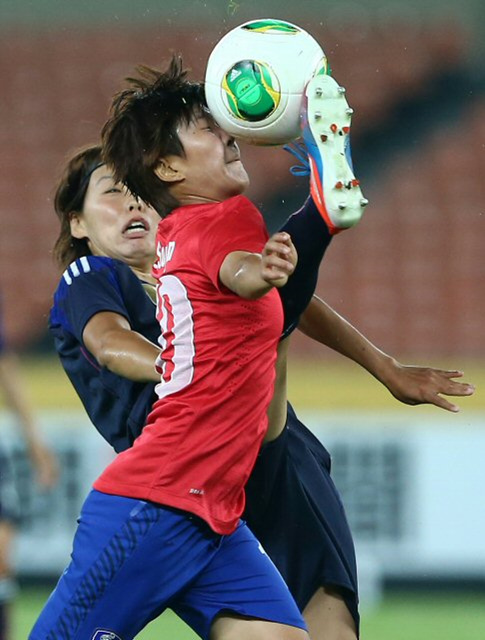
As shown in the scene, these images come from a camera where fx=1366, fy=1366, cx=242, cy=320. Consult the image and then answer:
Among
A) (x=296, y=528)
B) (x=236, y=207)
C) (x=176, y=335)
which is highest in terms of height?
(x=236, y=207)

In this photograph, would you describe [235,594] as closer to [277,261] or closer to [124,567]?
[124,567]

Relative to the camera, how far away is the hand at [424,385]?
11.0 feet

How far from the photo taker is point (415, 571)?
24.6 feet

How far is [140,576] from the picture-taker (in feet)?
9.55

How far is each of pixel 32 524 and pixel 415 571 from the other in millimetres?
2171

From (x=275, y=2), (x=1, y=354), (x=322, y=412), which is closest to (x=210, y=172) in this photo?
(x=1, y=354)

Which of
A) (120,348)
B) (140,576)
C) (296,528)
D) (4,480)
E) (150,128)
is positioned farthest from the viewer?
(4,480)

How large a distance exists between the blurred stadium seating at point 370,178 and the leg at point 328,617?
5.26 meters

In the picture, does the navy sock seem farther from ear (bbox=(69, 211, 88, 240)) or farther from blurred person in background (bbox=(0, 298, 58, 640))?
blurred person in background (bbox=(0, 298, 58, 640))

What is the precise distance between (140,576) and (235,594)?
0.22 meters

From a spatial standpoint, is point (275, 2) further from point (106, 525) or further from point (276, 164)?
point (106, 525)

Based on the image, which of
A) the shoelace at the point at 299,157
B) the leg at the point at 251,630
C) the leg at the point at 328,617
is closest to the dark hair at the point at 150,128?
the shoelace at the point at 299,157

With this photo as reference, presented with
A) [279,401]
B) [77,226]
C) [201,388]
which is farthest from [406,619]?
[201,388]

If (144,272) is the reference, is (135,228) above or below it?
above
